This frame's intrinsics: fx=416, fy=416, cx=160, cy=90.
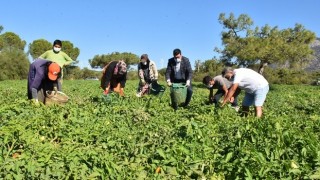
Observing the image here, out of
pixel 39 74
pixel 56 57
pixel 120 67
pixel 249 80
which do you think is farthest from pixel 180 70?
pixel 39 74

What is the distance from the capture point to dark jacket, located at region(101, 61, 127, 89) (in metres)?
Answer: 9.53

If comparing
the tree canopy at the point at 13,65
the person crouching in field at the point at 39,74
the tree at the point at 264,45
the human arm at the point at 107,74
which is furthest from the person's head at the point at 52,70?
the tree canopy at the point at 13,65

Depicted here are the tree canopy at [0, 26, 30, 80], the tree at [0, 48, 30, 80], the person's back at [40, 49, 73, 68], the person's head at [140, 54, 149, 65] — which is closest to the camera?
the person's back at [40, 49, 73, 68]

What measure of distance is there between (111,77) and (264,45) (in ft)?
95.2

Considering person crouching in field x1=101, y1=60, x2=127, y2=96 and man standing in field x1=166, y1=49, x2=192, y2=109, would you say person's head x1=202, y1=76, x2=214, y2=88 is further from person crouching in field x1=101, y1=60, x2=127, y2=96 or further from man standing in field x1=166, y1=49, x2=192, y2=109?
person crouching in field x1=101, y1=60, x2=127, y2=96

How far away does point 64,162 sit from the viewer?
3803 mm

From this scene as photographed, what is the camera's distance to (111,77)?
32.0ft

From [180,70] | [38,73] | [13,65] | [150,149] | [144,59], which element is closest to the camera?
[150,149]

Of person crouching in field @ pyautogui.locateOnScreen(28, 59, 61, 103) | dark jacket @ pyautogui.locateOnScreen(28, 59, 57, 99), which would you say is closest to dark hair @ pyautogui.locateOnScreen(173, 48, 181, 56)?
person crouching in field @ pyautogui.locateOnScreen(28, 59, 61, 103)

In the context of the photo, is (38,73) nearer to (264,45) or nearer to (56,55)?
(56,55)

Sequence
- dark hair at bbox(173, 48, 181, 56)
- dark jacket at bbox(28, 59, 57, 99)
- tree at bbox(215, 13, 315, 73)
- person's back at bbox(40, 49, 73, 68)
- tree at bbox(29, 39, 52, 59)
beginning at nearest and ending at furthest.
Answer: dark jacket at bbox(28, 59, 57, 99) → person's back at bbox(40, 49, 73, 68) → dark hair at bbox(173, 48, 181, 56) → tree at bbox(215, 13, 315, 73) → tree at bbox(29, 39, 52, 59)

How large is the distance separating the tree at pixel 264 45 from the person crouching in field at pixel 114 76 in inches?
1077

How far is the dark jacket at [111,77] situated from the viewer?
31.3ft

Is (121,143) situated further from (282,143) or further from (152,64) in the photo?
(152,64)
